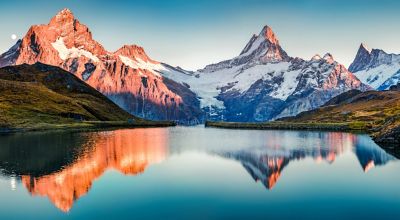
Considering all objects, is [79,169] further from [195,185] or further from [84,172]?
[195,185]

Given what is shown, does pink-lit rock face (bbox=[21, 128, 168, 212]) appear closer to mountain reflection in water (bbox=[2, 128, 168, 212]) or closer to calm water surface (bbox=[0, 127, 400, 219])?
mountain reflection in water (bbox=[2, 128, 168, 212])

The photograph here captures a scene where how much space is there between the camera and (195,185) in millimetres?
64188

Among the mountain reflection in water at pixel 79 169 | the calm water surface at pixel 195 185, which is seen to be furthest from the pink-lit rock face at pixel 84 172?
the calm water surface at pixel 195 185

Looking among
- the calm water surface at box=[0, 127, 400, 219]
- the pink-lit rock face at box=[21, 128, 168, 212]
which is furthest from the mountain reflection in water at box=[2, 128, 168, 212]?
the calm water surface at box=[0, 127, 400, 219]

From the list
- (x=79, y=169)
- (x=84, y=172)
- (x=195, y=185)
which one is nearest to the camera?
(x=195, y=185)

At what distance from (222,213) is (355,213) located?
1530cm

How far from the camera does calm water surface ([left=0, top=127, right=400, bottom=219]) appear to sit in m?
48.0

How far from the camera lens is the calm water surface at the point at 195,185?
4800 cm

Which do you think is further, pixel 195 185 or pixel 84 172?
pixel 84 172

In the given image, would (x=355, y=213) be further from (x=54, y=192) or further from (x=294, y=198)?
(x=54, y=192)

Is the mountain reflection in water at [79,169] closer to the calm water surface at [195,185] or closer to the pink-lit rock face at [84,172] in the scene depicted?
the pink-lit rock face at [84,172]

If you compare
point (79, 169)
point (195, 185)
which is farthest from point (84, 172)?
point (195, 185)

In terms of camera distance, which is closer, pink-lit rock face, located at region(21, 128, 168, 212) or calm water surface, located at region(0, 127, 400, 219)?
calm water surface, located at region(0, 127, 400, 219)

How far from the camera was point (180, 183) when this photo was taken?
65.9m
